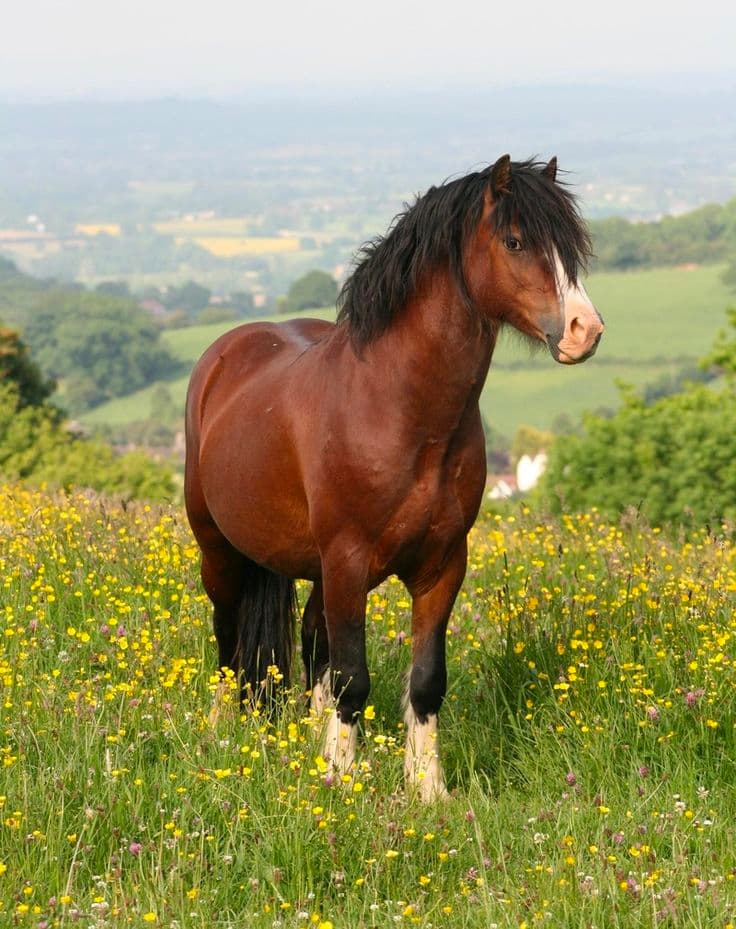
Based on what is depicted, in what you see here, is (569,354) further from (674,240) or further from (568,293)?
(674,240)

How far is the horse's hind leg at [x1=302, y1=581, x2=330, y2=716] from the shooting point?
648 cm

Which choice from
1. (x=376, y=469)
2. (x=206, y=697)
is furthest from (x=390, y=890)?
(x=206, y=697)

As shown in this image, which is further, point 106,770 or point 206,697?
point 206,697

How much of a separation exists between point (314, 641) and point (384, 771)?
123cm

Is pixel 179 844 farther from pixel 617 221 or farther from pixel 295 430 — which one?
pixel 617 221

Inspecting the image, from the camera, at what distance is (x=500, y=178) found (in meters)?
4.88

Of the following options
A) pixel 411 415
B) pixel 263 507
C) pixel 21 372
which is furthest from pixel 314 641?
pixel 21 372

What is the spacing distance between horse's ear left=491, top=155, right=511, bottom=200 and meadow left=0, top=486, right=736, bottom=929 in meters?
2.07

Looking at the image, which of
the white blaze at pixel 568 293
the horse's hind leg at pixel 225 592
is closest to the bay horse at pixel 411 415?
the white blaze at pixel 568 293

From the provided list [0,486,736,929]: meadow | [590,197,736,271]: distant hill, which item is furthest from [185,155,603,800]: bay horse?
[590,197,736,271]: distant hill

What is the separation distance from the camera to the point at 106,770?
15.9 ft

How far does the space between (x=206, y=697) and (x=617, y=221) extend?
164m

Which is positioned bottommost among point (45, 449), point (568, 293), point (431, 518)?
point (45, 449)

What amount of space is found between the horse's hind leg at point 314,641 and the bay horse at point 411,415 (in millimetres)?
380
